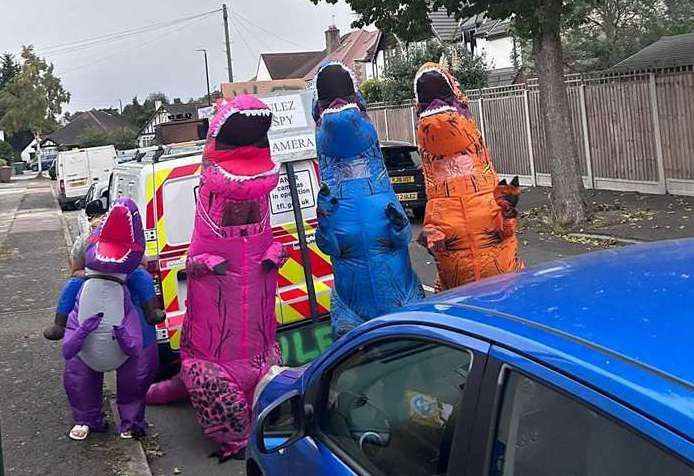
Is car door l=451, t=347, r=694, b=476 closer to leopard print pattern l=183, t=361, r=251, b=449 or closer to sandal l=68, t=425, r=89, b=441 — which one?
leopard print pattern l=183, t=361, r=251, b=449

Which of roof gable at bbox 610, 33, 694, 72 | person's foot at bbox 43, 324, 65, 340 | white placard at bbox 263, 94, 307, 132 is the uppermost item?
roof gable at bbox 610, 33, 694, 72

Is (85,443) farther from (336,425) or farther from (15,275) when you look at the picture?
(15,275)

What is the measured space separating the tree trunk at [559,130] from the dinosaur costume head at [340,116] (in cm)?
776

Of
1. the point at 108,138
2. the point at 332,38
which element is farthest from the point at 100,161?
the point at 108,138

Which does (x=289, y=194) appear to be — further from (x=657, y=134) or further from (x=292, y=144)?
(x=657, y=134)

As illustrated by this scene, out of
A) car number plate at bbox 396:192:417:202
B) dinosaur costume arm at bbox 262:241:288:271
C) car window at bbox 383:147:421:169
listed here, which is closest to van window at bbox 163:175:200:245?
dinosaur costume arm at bbox 262:241:288:271

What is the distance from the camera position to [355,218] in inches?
201

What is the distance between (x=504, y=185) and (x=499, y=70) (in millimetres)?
31297

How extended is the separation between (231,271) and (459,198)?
1.53 meters

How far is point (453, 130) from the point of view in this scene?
5285 millimetres

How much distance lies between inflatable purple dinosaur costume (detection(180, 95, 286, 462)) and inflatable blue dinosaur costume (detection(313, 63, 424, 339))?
0.38 m

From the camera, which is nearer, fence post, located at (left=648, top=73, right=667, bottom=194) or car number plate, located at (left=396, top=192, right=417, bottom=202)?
fence post, located at (left=648, top=73, right=667, bottom=194)

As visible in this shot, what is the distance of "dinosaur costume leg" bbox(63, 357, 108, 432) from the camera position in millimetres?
5199

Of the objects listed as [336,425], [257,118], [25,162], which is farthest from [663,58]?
[25,162]
